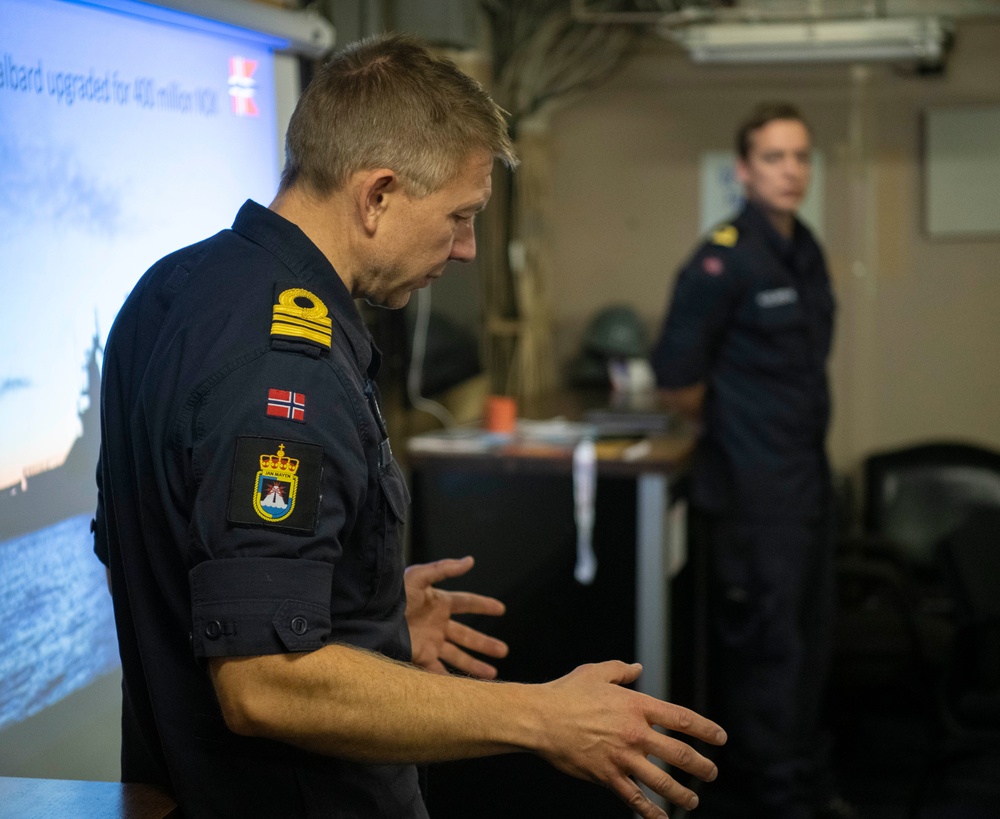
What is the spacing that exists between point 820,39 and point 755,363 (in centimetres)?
108

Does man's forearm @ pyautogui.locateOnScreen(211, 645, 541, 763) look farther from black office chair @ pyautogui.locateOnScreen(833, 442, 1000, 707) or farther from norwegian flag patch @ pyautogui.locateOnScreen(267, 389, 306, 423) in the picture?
black office chair @ pyautogui.locateOnScreen(833, 442, 1000, 707)

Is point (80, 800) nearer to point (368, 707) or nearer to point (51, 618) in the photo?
point (368, 707)

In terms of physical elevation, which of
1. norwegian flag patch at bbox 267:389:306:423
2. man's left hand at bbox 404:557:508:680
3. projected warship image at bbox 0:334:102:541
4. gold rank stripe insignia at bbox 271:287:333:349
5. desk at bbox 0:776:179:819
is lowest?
desk at bbox 0:776:179:819

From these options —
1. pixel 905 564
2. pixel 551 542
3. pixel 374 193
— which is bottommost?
pixel 905 564

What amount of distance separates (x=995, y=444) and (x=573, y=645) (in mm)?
2126

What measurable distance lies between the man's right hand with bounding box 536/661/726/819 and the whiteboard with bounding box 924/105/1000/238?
137 inches

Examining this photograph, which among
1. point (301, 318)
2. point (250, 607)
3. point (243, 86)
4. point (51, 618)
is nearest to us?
point (250, 607)

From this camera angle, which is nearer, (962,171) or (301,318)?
(301,318)

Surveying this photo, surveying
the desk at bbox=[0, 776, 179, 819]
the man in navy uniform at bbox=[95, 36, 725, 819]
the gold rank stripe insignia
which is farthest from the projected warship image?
the gold rank stripe insignia

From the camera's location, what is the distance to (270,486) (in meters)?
0.93

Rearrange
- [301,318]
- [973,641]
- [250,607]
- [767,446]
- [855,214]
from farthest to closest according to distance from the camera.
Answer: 1. [855,214]
2. [767,446]
3. [973,641]
4. [301,318]
5. [250,607]

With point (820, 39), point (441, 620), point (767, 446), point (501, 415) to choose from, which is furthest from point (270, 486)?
point (820, 39)

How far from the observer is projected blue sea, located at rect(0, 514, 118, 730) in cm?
132

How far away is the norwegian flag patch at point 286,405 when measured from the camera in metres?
0.95
